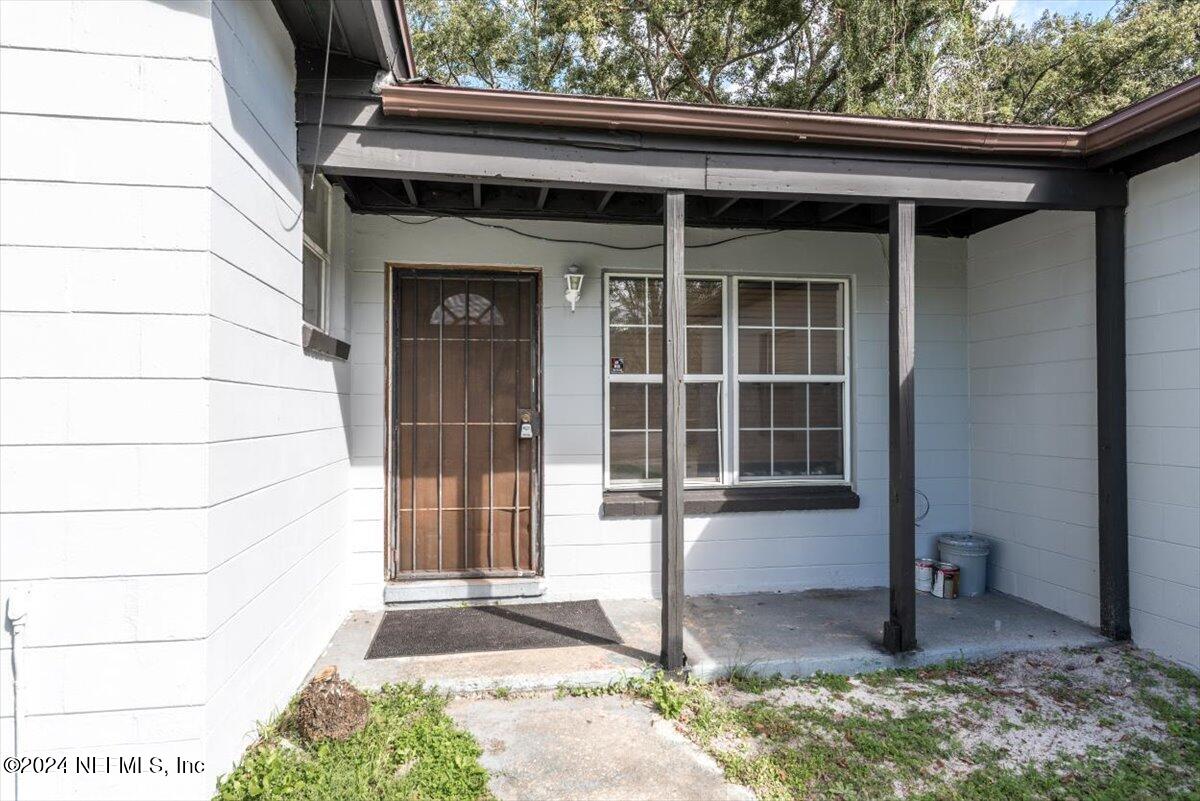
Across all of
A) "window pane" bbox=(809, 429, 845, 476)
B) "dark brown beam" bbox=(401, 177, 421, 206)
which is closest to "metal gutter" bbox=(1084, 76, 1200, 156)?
"window pane" bbox=(809, 429, 845, 476)

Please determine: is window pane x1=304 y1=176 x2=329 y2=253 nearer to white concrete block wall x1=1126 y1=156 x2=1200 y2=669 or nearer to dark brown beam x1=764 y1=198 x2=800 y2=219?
dark brown beam x1=764 y1=198 x2=800 y2=219

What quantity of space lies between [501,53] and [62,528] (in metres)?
7.67

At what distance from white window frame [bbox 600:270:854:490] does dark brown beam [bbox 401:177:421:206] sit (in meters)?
1.32

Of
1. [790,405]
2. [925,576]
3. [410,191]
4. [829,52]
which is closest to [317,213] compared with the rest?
[410,191]

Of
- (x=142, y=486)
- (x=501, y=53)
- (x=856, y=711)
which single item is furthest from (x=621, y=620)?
(x=501, y=53)

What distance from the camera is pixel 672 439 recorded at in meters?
3.05

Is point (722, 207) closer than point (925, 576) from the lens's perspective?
Yes

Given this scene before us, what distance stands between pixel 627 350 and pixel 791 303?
129cm

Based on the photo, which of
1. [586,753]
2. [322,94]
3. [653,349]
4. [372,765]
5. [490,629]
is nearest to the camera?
[372,765]

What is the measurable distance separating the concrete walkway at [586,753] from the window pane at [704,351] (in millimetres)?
2318

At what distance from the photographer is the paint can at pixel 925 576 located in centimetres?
428

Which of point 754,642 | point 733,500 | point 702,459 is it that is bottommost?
point 754,642

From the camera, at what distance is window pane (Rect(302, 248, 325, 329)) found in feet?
10.8

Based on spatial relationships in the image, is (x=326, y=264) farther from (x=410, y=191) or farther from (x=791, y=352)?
(x=791, y=352)
